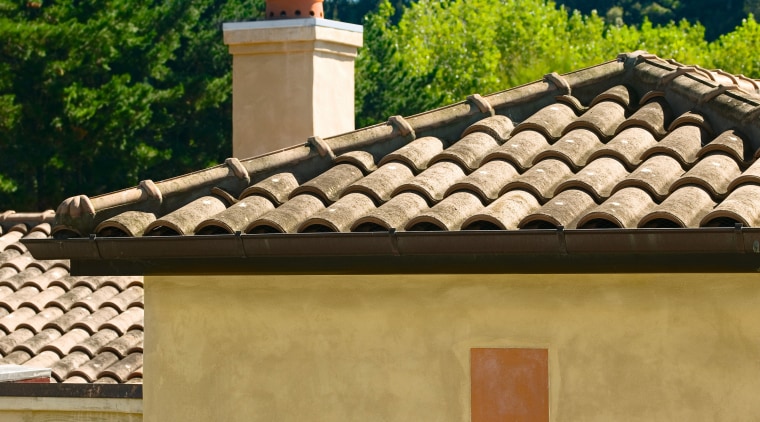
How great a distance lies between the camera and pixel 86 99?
31469mm

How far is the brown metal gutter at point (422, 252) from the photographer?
519cm

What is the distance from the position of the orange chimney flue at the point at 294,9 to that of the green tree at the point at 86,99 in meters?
22.1

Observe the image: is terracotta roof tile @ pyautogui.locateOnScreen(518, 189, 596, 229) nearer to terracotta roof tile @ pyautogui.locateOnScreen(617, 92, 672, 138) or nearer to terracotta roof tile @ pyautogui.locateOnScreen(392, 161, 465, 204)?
terracotta roof tile @ pyautogui.locateOnScreen(392, 161, 465, 204)

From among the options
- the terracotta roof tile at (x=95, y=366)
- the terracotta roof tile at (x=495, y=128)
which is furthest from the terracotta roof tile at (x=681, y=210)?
the terracotta roof tile at (x=95, y=366)

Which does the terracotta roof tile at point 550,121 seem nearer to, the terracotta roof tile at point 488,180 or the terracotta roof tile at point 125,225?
the terracotta roof tile at point 488,180

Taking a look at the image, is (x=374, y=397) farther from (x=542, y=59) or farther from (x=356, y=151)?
(x=542, y=59)

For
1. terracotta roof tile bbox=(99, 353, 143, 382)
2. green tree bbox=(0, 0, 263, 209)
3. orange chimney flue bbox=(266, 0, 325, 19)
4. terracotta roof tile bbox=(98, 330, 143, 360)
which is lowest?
terracotta roof tile bbox=(99, 353, 143, 382)

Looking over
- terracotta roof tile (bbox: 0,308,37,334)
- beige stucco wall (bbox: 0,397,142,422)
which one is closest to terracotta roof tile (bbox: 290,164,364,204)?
beige stucco wall (bbox: 0,397,142,422)

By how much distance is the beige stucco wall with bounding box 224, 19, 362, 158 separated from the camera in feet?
28.0

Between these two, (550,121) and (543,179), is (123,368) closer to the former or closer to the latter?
(550,121)

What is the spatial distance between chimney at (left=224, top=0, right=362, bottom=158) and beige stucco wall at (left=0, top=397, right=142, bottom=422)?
82.9 inches

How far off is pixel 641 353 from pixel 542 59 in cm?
4963

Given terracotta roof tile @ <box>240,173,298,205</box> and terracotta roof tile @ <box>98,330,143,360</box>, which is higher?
terracotta roof tile @ <box>240,173,298,205</box>

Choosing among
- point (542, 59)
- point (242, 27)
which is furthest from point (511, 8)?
point (242, 27)
